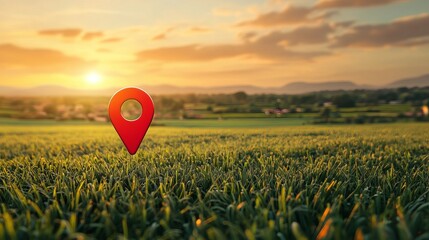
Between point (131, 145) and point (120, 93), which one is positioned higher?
point (120, 93)

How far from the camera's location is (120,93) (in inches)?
241

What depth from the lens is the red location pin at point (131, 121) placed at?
6.14 meters

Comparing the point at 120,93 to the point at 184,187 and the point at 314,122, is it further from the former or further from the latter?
the point at 314,122

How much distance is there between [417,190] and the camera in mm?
4547

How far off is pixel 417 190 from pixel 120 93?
427 cm

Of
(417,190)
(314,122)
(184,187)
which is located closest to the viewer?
(184,187)

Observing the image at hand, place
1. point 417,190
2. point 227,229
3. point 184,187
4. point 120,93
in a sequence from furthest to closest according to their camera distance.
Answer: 1. point 120,93
2. point 417,190
3. point 184,187
4. point 227,229

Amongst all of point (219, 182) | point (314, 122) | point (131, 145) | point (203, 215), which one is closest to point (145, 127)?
point (131, 145)

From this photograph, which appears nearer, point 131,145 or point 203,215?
point 203,215

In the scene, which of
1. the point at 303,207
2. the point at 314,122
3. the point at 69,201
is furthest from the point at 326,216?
the point at 314,122

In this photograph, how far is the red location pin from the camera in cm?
614

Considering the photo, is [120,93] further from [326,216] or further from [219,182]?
[326,216]

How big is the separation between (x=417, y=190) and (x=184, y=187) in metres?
2.66

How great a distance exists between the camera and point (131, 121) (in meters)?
6.36
